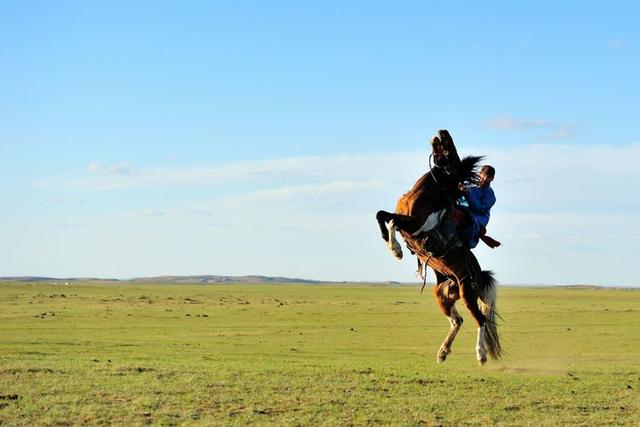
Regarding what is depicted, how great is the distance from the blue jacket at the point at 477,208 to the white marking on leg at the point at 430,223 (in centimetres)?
70

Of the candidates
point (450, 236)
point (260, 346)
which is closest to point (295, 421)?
point (450, 236)

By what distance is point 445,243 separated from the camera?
11.6 meters

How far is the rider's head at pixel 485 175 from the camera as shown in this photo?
38.7ft

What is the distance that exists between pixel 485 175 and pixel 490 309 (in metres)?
2.05

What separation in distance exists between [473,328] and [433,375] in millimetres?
18827

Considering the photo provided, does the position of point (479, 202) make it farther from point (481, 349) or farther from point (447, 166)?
point (481, 349)

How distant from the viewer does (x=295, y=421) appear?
28.8 ft

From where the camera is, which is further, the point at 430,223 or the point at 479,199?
the point at 479,199

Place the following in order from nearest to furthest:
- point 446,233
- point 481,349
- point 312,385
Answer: point 312,385 → point 446,233 → point 481,349

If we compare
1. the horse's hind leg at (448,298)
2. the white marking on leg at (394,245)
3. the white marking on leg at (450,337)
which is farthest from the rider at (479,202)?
the white marking on leg at (394,245)

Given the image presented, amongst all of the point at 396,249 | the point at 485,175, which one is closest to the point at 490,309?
the point at 485,175

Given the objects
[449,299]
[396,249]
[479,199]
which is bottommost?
[449,299]

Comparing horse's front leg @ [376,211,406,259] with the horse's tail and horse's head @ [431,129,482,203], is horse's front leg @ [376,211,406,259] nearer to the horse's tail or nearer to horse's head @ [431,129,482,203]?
horse's head @ [431,129,482,203]

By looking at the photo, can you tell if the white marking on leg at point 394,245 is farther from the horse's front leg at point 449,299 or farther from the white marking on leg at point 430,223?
the horse's front leg at point 449,299
